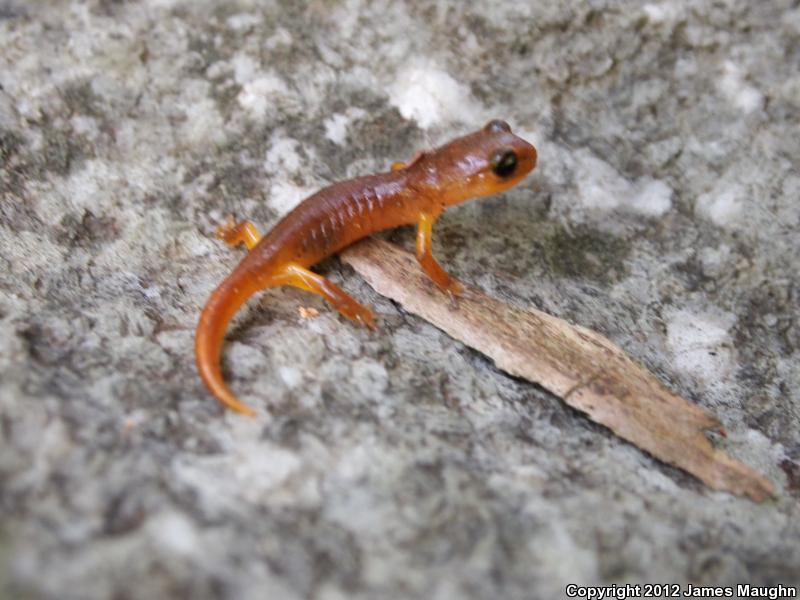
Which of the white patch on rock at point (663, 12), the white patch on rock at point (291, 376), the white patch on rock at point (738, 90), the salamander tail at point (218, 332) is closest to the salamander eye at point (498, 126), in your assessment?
the white patch on rock at point (663, 12)


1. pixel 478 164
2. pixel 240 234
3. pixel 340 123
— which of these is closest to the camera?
pixel 240 234

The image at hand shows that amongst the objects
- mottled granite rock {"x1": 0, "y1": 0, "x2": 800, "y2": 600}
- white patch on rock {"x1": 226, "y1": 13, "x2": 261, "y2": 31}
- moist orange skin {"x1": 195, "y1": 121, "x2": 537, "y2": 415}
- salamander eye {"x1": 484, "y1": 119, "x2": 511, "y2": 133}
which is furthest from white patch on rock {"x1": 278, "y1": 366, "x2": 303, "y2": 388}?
white patch on rock {"x1": 226, "y1": 13, "x2": 261, "y2": 31}

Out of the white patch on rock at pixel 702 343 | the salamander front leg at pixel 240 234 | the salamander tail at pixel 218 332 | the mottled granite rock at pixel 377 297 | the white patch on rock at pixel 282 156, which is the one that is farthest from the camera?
the white patch on rock at pixel 282 156

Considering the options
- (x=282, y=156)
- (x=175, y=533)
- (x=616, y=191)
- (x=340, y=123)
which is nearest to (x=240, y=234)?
(x=282, y=156)

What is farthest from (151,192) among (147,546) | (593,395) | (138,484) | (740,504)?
(740,504)

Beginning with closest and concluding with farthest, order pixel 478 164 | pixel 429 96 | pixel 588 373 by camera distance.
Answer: pixel 588 373 < pixel 478 164 < pixel 429 96

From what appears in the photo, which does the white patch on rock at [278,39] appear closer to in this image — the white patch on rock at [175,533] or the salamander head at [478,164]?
the salamander head at [478,164]

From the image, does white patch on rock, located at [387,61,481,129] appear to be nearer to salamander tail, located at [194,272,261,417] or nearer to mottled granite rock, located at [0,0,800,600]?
mottled granite rock, located at [0,0,800,600]

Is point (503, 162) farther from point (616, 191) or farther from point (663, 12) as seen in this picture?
point (663, 12)
